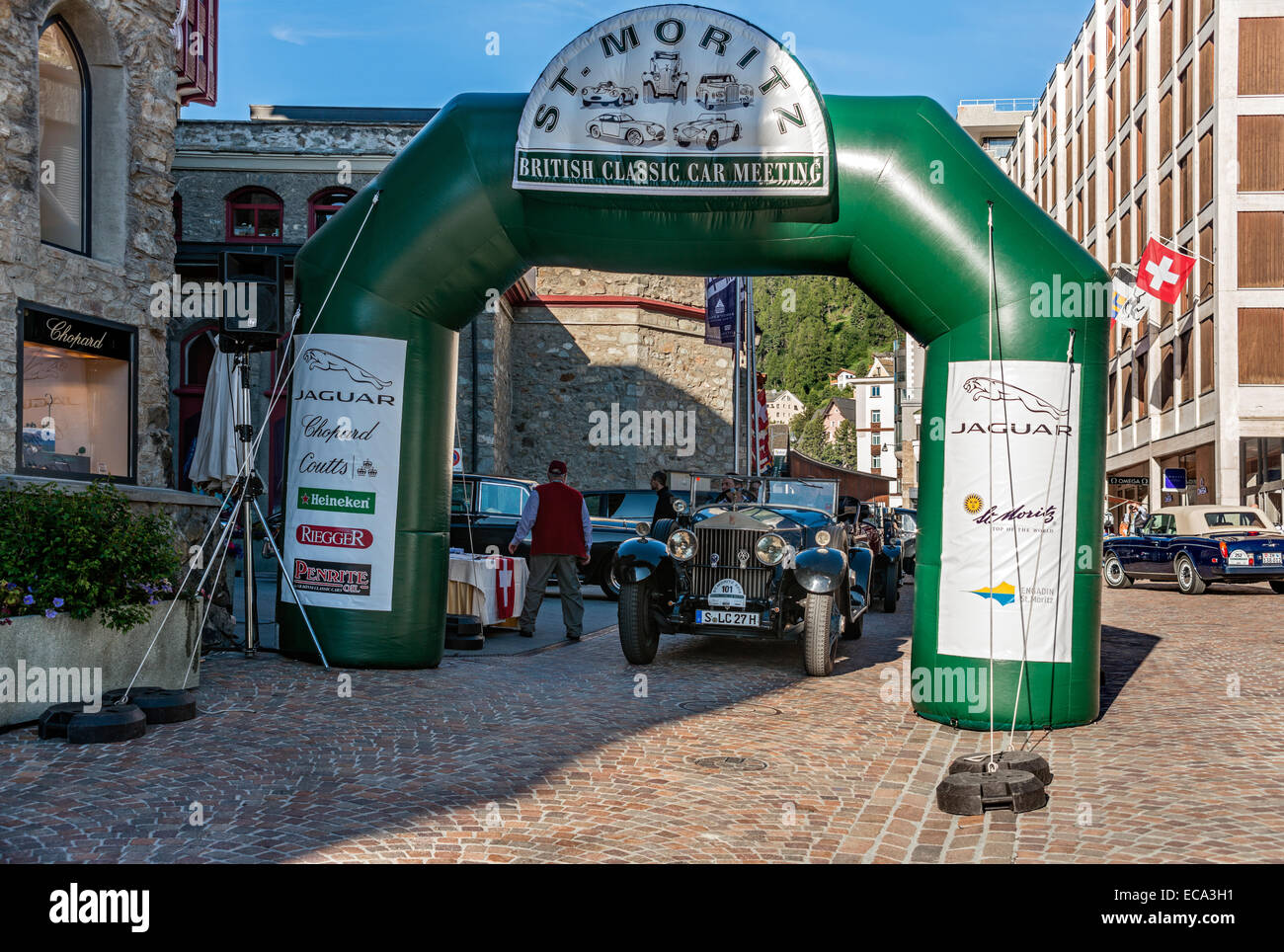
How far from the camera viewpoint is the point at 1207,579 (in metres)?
19.2

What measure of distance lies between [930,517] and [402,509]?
415cm

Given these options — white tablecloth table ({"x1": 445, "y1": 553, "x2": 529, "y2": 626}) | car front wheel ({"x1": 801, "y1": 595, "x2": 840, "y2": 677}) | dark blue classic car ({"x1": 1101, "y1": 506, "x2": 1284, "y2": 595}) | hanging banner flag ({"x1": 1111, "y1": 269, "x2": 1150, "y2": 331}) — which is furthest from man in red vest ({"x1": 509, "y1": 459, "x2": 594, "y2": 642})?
hanging banner flag ({"x1": 1111, "y1": 269, "x2": 1150, "y2": 331})

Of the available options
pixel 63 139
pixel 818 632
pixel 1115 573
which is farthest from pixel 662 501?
pixel 1115 573

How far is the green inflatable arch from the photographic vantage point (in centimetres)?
755

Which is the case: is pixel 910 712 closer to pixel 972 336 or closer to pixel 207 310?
pixel 972 336

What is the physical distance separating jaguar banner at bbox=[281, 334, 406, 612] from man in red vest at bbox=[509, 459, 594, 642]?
263 cm

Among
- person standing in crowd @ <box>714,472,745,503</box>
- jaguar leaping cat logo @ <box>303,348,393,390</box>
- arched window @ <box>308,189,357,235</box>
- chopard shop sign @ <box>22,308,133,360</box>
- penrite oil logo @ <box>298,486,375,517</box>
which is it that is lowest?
penrite oil logo @ <box>298,486,375,517</box>

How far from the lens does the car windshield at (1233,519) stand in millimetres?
20016

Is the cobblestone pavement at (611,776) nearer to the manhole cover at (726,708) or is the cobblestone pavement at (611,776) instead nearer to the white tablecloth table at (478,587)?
the manhole cover at (726,708)

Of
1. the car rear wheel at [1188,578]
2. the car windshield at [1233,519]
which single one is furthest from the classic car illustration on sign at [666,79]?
the car windshield at [1233,519]

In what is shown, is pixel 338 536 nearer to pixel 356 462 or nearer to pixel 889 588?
pixel 356 462

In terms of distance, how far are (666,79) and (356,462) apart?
3.79m

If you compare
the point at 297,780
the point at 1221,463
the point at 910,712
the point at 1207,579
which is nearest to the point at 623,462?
the point at 1207,579

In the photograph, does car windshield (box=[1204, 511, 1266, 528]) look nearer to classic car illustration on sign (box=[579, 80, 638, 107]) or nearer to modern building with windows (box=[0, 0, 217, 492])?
classic car illustration on sign (box=[579, 80, 638, 107])
